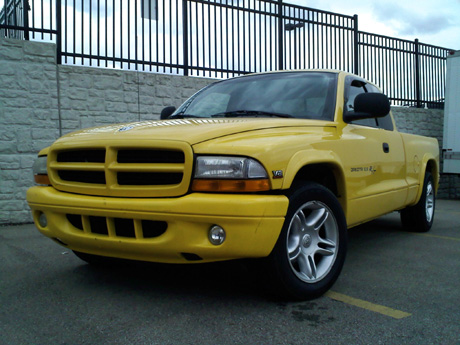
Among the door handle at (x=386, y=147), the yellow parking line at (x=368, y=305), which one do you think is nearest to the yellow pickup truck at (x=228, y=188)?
the yellow parking line at (x=368, y=305)

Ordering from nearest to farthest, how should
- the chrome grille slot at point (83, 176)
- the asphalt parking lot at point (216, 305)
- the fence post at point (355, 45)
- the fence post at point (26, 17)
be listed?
the asphalt parking lot at point (216, 305)
the chrome grille slot at point (83, 176)
the fence post at point (26, 17)
the fence post at point (355, 45)

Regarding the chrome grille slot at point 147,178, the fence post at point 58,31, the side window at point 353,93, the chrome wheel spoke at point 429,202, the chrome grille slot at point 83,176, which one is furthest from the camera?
the fence post at point 58,31

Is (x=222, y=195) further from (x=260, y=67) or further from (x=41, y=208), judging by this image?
(x=260, y=67)

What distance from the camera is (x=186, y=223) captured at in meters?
2.63

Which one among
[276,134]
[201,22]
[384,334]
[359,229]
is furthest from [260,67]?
[384,334]

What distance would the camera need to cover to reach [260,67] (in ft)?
31.8

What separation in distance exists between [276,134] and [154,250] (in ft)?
3.52

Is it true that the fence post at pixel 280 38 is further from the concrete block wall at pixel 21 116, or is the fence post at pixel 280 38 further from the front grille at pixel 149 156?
the front grille at pixel 149 156

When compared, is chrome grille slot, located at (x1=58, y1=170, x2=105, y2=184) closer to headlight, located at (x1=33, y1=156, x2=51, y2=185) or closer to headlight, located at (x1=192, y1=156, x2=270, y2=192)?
headlight, located at (x1=33, y1=156, x2=51, y2=185)

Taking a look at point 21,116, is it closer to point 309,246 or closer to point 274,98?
point 274,98

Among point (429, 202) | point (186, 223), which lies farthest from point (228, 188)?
point (429, 202)

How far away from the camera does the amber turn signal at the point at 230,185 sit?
264cm

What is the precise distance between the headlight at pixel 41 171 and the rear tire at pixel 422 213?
13.7ft

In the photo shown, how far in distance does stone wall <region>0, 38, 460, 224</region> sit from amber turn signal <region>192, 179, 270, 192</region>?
491cm
